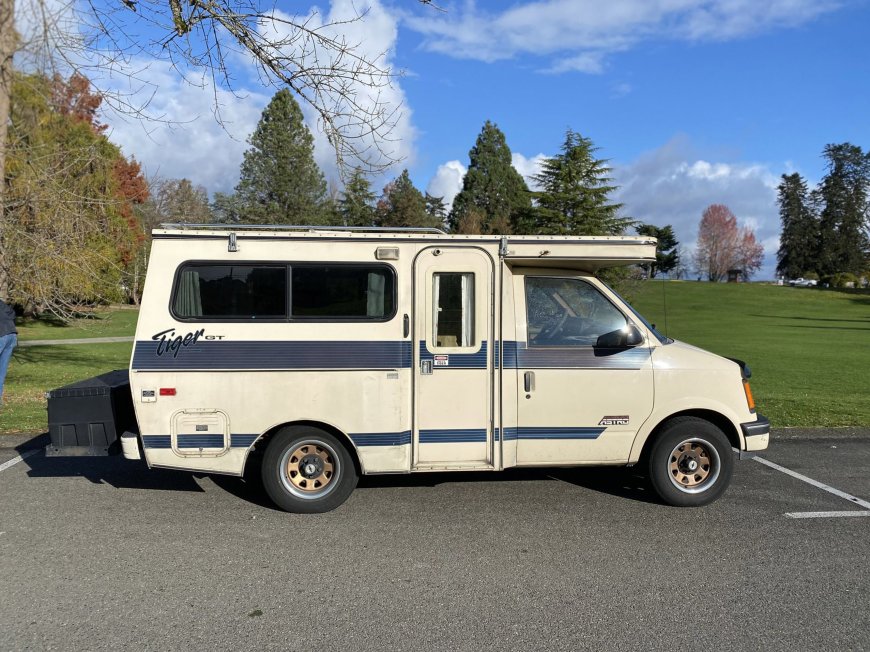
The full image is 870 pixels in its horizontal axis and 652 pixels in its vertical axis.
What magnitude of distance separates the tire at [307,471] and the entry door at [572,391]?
154cm

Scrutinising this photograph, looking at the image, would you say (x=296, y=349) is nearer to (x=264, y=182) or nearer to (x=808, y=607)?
(x=808, y=607)

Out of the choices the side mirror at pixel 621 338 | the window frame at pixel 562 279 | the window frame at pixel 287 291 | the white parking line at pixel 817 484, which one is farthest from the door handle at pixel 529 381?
the white parking line at pixel 817 484

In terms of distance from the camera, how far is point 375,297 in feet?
17.6

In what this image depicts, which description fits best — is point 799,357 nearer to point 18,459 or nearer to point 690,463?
point 690,463

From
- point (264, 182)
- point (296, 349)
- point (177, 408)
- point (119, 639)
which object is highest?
point (264, 182)

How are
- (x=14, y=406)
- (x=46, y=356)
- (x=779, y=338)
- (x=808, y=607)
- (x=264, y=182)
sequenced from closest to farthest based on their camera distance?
(x=808, y=607) < (x=14, y=406) < (x=46, y=356) < (x=779, y=338) < (x=264, y=182)

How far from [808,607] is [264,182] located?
2126 inches

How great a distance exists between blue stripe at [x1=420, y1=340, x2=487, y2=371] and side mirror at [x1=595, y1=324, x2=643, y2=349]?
102 cm

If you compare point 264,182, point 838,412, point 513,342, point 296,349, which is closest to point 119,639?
point 296,349

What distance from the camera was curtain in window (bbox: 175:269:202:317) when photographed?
5203 mm

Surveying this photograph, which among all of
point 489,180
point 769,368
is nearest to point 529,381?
point 769,368

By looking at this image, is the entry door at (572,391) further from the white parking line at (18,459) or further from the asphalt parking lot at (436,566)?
the white parking line at (18,459)

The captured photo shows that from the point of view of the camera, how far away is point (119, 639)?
3.42m

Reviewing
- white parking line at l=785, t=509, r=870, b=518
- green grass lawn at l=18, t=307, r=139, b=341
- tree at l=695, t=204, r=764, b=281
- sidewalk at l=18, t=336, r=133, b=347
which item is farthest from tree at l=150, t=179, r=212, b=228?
tree at l=695, t=204, r=764, b=281
